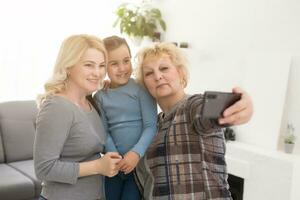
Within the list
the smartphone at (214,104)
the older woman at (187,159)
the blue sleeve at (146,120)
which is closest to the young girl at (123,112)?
the blue sleeve at (146,120)

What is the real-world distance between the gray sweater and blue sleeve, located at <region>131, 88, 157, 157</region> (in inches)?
6.0

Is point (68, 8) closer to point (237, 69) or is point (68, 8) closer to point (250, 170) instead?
point (237, 69)

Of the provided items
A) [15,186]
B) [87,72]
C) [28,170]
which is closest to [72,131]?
[87,72]

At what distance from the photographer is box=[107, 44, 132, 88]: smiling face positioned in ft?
5.07

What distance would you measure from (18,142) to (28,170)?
1.34 feet

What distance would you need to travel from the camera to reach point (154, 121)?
1510mm

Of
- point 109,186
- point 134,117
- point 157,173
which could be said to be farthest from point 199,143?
point 109,186

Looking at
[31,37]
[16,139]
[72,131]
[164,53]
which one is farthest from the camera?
[31,37]

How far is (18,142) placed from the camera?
3455 millimetres

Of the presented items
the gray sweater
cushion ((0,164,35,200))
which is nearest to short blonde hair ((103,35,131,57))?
the gray sweater

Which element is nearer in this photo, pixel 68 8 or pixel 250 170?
pixel 250 170

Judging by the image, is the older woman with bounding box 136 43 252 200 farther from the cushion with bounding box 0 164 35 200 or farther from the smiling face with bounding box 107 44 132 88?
the cushion with bounding box 0 164 35 200

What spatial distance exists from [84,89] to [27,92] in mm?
3047

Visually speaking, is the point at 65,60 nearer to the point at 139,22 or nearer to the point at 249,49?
the point at 249,49
